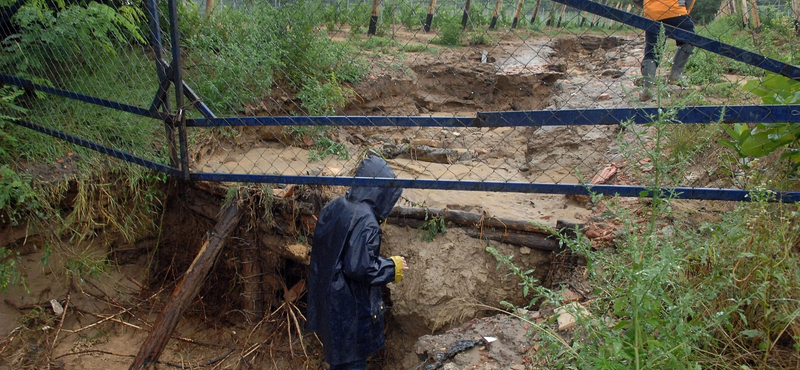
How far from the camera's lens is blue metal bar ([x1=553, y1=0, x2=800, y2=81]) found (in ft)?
7.75

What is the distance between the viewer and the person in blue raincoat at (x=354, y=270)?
3.20m

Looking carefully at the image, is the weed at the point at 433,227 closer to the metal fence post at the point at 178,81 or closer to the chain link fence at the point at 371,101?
the chain link fence at the point at 371,101

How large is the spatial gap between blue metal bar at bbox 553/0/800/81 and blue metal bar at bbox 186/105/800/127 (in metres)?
0.25

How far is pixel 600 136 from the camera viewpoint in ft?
16.8

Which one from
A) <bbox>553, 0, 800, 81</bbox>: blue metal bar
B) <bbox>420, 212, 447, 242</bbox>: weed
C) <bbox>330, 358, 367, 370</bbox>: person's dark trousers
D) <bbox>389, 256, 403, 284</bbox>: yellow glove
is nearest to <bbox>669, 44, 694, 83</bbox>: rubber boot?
<bbox>553, 0, 800, 81</bbox>: blue metal bar

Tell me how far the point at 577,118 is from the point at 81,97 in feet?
10.3

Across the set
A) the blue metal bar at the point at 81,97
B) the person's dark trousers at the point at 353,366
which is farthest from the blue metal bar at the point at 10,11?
the person's dark trousers at the point at 353,366

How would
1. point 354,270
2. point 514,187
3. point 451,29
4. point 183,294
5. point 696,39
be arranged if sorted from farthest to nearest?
point 451,29 → point 183,294 → point 354,270 → point 514,187 → point 696,39

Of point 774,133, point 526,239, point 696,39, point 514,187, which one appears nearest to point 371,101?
point 526,239

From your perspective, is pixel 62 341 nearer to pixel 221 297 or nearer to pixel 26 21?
pixel 221 297

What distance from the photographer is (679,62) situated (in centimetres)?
369

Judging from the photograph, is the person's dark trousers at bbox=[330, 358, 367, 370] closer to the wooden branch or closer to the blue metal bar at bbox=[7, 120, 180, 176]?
the wooden branch

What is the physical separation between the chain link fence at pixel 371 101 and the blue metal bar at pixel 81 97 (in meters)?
0.01

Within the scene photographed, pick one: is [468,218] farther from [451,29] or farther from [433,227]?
[451,29]
